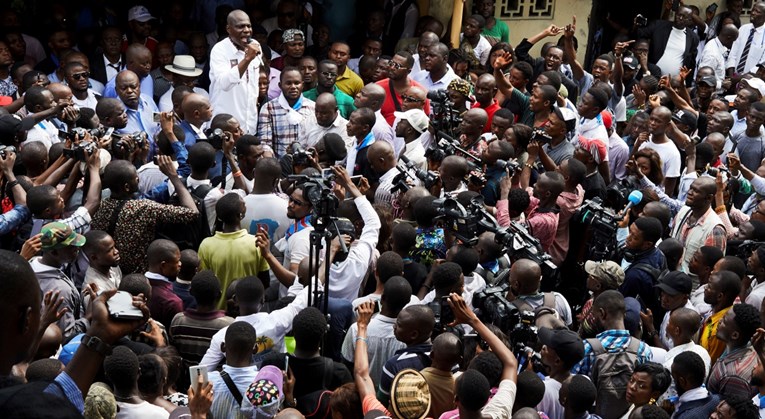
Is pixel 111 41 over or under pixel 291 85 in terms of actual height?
over

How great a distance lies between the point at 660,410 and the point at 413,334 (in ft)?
4.60

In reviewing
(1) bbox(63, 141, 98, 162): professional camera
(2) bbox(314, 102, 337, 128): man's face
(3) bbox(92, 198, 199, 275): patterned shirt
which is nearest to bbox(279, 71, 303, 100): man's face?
(2) bbox(314, 102, 337, 128): man's face

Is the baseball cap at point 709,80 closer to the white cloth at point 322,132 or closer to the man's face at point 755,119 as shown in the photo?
the man's face at point 755,119

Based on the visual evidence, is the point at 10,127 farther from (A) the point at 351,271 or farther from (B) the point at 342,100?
(B) the point at 342,100

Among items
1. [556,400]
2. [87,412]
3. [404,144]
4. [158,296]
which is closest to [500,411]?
[556,400]

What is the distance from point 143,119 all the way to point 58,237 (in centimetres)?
369

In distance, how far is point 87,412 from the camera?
187 inches

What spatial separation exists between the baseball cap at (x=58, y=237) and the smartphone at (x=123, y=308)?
2333 mm

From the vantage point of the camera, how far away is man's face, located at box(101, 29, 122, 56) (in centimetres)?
1091

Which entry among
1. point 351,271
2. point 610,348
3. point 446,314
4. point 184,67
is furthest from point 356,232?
point 184,67

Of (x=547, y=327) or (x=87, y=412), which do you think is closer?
(x=87, y=412)

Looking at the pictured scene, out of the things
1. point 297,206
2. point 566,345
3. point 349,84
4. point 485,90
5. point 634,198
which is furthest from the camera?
point 349,84

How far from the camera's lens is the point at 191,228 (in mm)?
7461

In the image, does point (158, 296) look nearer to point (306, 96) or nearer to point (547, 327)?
point (547, 327)
